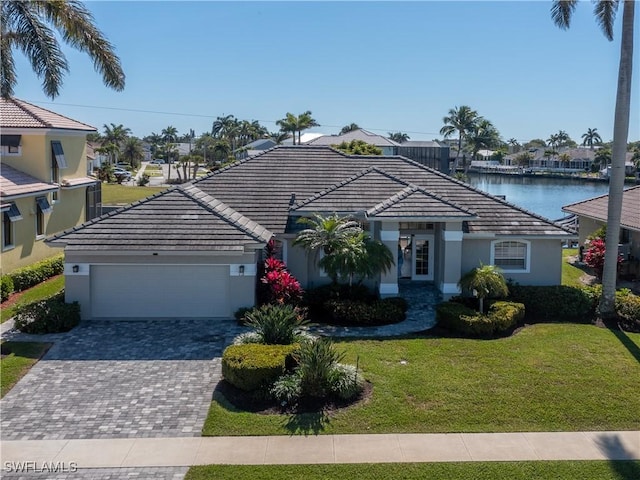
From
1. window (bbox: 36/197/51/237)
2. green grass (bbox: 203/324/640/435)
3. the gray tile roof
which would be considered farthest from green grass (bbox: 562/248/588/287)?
window (bbox: 36/197/51/237)

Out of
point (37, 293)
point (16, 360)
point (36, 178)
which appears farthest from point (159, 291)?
point (36, 178)

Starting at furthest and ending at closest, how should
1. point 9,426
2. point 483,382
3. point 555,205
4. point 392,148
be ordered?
point 555,205
point 392,148
point 483,382
point 9,426

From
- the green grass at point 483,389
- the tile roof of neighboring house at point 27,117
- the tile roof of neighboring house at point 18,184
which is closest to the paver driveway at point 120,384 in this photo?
the green grass at point 483,389

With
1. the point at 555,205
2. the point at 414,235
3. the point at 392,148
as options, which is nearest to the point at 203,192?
the point at 414,235

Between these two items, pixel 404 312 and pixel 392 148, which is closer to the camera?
pixel 404 312

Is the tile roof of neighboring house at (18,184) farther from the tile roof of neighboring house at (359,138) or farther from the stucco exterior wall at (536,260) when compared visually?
the tile roof of neighboring house at (359,138)

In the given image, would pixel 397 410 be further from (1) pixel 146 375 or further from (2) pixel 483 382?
(1) pixel 146 375

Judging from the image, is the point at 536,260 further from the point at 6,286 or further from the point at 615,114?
the point at 6,286

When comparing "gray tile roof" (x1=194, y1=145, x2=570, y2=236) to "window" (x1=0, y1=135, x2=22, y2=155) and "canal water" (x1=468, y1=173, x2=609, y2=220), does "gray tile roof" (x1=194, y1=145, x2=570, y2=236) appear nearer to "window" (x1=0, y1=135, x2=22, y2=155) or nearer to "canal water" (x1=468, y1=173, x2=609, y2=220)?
"window" (x1=0, y1=135, x2=22, y2=155)
